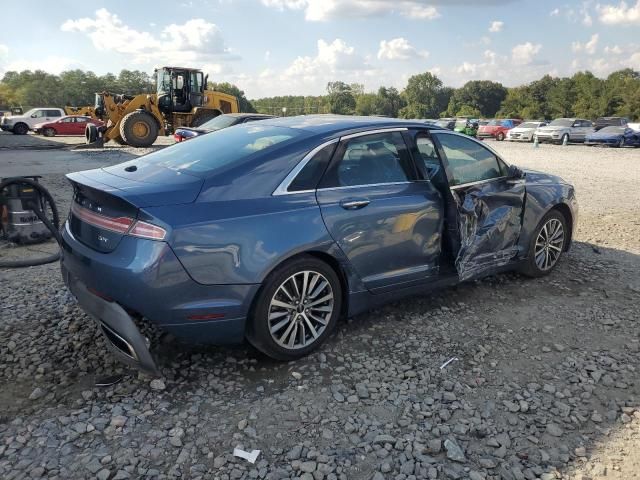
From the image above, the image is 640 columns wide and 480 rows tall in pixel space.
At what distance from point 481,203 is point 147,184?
2.80 metres

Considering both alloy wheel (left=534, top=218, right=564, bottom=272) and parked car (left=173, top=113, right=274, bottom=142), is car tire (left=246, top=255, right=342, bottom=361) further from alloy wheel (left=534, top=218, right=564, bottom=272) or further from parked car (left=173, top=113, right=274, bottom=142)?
parked car (left=173, top=113, right=274, bottom=142)

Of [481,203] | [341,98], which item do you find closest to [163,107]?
[481,203]

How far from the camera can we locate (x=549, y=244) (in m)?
5.23

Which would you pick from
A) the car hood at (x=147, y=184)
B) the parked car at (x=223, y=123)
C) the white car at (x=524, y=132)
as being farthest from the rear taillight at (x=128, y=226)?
the white car at (x=524, y=132)

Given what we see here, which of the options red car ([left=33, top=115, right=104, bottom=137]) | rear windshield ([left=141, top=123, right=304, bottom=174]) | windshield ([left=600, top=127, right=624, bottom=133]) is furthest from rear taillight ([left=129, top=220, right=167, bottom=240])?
windshield ([left=600, top=127, right=624, bottom=133])

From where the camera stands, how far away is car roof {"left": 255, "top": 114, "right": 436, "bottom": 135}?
3773 millimetres

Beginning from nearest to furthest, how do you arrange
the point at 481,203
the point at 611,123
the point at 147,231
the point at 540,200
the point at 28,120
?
the point at 147,231, the point at 481,203, the point at 540,200, the point at 28,120, the point at 611,123

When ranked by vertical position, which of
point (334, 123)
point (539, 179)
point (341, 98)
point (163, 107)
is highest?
point (341, 98)

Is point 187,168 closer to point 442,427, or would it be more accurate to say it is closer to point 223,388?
point 223,388

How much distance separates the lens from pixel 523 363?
3.64 m

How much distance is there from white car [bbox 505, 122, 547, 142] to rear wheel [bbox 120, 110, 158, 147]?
23058mm

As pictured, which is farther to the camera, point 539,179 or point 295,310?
point 539,179

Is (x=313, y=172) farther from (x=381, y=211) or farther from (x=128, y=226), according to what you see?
(x=128, y=226)

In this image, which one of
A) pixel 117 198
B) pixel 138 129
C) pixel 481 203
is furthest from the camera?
pixel 138 129
